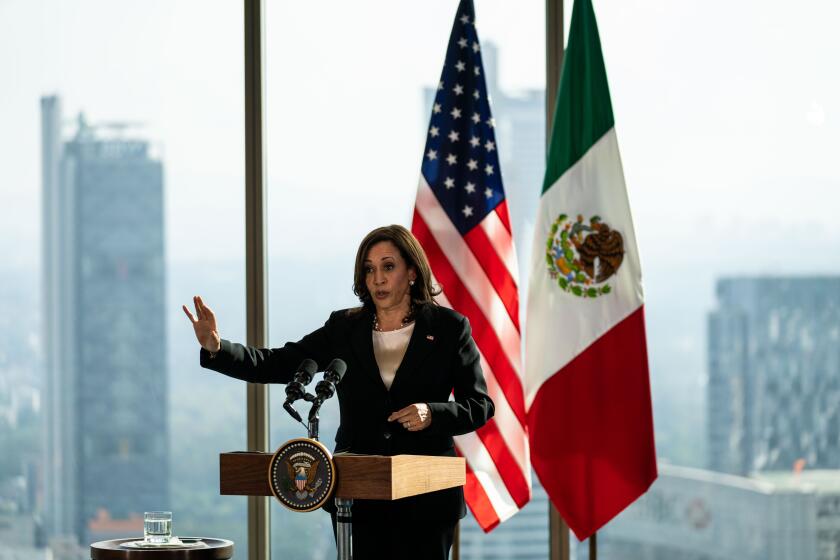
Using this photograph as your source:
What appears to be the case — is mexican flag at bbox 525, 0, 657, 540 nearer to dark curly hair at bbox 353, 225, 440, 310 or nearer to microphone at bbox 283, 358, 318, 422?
dark curly hair at bbox 353, 225, 440, 310

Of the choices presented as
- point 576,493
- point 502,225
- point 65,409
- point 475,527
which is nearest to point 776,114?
point 502,225

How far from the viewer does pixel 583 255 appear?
3.68 meters

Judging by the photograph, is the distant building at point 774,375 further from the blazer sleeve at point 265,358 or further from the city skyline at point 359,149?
the blazer sleeve at point 265,358

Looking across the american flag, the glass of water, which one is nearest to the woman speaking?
Answer: the glass of water

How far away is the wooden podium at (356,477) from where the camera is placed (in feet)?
7.63

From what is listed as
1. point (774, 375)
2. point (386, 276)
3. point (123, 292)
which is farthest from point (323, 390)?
point (774, 375)

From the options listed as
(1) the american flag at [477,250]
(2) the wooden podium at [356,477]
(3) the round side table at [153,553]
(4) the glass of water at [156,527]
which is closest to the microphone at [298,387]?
(2) the wooden podium at [356,477]

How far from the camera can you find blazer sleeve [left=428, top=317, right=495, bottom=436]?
2.74 meters

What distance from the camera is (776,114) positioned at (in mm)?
4098

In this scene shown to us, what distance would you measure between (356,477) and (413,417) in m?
0.26

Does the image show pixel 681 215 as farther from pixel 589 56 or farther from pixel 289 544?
pixel 289 544

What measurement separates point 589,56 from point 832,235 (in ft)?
3.76

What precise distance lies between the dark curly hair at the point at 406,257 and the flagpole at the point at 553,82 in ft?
3.88

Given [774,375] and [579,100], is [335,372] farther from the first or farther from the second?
[774,375]
